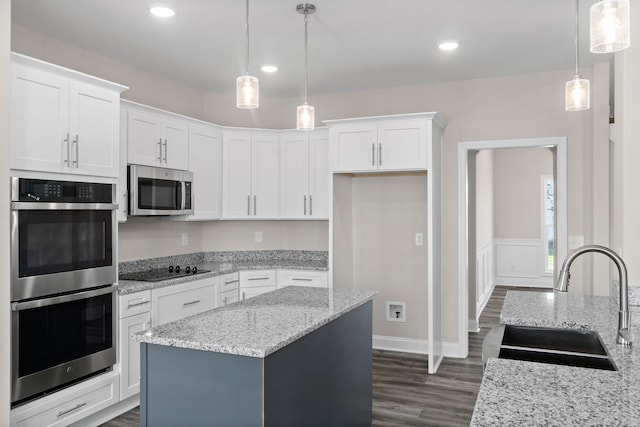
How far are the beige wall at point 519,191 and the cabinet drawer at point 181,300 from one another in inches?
260

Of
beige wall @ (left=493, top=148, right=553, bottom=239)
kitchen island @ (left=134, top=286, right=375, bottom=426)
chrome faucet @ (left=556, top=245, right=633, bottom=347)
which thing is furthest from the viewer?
beige wall @ (left=493, top=148, right=553, bottom=239)

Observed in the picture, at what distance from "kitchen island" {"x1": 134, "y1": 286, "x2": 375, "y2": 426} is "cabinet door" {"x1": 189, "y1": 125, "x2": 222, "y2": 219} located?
2.30m

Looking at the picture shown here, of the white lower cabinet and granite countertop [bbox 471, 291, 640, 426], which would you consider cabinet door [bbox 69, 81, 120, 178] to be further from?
granite countertop [bbox 471, 291, 640, 426]

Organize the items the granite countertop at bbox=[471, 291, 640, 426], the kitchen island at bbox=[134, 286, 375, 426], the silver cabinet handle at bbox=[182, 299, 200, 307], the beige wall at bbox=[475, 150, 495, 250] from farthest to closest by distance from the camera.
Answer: the beige wall at bbox=[475, 150, 495, 250], the silver cabinet handle at bbox=[182, 299, 200, 307], the kitchen island at bbox=[134, 286, 375, 426], the granite countertop at bbox=[471, 291, 640, 426]

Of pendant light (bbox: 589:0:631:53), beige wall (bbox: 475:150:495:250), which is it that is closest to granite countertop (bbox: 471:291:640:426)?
pendant light (bbox: 589:0:631:53)

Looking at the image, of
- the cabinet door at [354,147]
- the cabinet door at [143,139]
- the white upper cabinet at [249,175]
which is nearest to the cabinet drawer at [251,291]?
the white upper cabinet at [249,175]

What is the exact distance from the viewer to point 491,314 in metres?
6.89

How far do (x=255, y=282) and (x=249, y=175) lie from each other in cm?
111

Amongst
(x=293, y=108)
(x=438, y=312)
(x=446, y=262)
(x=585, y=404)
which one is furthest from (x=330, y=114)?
(x=585, y=404)

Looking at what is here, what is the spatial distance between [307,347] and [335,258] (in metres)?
2.55

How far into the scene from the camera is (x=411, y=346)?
509cm

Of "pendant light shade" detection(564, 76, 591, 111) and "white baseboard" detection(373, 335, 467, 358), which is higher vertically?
"pendant light shade" detection(564, 76, 591, 111)

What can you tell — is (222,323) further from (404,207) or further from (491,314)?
(491,314)

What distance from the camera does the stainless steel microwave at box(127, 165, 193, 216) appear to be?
387 centimetres
